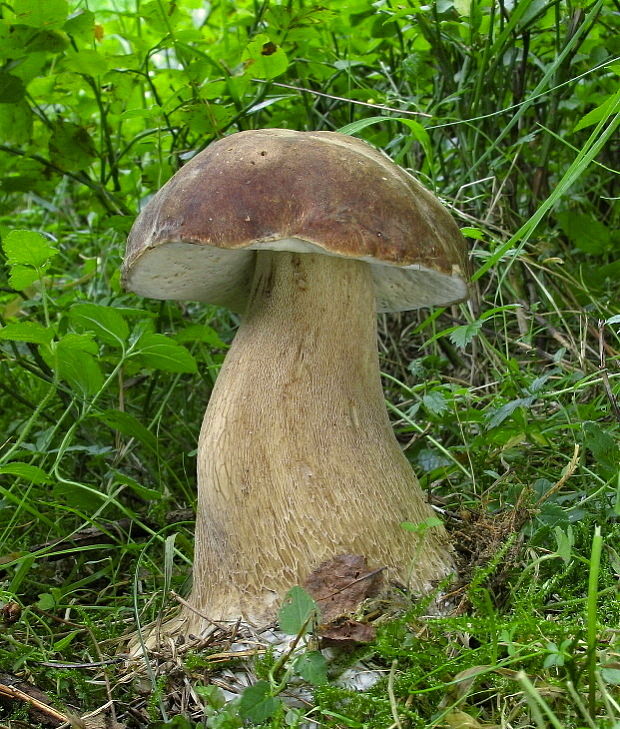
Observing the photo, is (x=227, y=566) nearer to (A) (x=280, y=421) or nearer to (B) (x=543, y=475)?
(A) (x=280, y=421)

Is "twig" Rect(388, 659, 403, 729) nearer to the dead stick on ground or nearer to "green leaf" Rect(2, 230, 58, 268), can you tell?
the dead stick on ground

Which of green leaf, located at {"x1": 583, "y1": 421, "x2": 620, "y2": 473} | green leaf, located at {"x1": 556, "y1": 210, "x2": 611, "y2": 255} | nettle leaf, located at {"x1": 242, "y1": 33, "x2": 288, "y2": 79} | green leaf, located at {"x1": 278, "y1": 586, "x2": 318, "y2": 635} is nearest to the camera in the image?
green leaf, located at {"x1": 278, "y1": 586, "x2": 318, "y2": 635}

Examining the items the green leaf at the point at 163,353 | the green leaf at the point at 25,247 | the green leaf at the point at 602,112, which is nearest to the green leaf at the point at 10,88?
the green leaf at the point at 25,247

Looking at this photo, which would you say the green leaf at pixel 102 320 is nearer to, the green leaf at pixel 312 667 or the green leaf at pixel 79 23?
the green leaf at pixel 79 23

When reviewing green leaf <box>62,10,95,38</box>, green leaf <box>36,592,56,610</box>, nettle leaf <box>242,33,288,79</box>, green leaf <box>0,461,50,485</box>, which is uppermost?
green leaf <box>62,10,95,38</box>

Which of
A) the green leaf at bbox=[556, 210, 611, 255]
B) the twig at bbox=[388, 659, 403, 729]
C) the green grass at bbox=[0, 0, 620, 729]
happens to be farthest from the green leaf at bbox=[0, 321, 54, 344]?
the green leaf at bbox=[556, 210, 611, 255]

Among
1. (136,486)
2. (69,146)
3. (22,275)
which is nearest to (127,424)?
(136,486)

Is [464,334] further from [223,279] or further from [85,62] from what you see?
[85,62]
